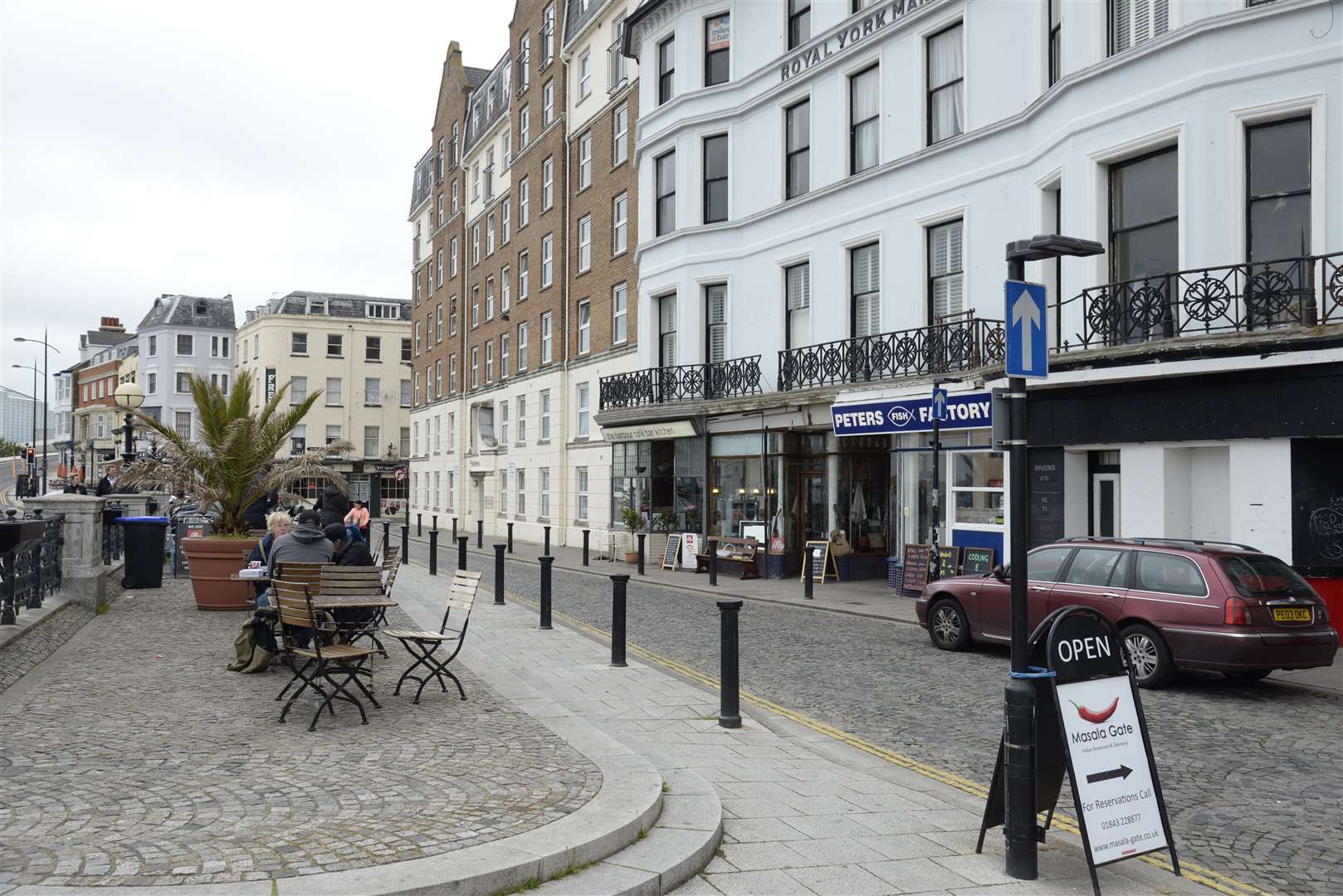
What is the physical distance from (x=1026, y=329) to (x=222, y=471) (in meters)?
12.7

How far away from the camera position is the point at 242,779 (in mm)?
5977

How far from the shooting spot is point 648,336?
27406mm

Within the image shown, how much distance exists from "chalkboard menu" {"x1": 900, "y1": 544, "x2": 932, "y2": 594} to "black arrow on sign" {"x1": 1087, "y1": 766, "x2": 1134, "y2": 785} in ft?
43.7

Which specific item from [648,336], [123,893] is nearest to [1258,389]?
[123,893]

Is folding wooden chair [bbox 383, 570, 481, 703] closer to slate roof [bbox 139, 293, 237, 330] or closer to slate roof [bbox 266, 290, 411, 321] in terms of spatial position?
slate roof [bbox 266, 290, 411, 321]

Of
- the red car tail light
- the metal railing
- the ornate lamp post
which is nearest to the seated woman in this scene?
the metal railing

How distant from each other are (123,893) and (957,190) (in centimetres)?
1801

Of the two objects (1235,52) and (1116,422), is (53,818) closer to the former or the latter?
(1116,422)

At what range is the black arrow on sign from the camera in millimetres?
5039

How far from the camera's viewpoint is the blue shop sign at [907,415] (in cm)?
1786

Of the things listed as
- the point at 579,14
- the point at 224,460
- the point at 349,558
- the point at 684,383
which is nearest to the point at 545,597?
the point at 349,558

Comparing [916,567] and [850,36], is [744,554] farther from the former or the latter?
[850,36]

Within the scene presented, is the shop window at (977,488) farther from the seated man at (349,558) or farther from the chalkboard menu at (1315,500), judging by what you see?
the seated man at (349,558)

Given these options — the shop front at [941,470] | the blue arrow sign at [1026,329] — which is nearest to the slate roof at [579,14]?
the shop front at [941,470]
